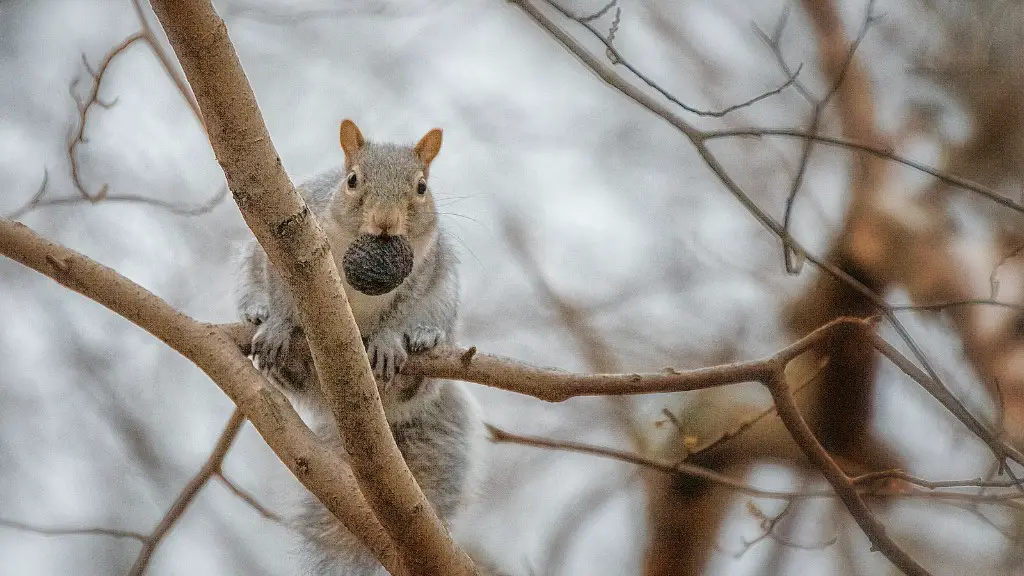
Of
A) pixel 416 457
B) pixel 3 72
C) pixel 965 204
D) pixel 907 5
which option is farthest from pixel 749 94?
pixel 3 72

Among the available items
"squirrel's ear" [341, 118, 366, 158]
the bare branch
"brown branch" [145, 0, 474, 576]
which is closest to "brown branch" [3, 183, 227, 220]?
the bare branch

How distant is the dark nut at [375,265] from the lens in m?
2.15

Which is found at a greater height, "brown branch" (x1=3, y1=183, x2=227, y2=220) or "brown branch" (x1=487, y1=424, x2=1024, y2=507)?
"brown branch" (x1=3, y1=183, x2=227, y2=220)

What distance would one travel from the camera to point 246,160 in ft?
4.99

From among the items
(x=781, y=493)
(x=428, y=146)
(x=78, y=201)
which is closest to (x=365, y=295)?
(x=428, y=146)

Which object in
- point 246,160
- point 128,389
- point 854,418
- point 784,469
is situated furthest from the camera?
point 128,389

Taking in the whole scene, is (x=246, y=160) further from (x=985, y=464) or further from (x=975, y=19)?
(x=975, y=19)

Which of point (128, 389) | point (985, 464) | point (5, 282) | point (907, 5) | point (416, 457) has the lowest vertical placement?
point (416, 457)

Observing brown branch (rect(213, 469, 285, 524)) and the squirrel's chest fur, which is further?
the squirrel's chest fur

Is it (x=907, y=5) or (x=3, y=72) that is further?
(x=3, y=72)

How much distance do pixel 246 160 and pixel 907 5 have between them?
10.9 ft

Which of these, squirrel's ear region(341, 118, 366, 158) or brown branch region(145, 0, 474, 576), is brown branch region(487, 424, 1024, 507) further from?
squirrel's ear region(341, 118, 366, 158)

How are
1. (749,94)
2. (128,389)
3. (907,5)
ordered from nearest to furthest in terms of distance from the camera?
(907,5) < (749,94) < (128,389)

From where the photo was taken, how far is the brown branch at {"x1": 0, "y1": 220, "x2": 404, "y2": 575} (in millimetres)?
1938
